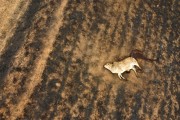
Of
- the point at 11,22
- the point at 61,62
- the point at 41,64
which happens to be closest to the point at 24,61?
the point at 41,64

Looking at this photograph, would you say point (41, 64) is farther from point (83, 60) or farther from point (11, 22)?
point (11, 22)

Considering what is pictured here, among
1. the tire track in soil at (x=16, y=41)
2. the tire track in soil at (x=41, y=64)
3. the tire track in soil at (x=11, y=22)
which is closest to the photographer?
the tire track in soil at (x=41, y=64)

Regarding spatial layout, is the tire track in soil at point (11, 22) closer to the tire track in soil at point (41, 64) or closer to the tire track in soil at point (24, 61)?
the tire track in soil at point (24, 61)

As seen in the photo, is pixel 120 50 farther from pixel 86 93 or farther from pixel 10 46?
pixel 10 46

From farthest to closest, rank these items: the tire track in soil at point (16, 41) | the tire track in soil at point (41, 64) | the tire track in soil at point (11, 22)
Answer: the tire track in soil at point (11, 22), the tire track in soil at point (16, 41), the tire track in soil at point (41, 64)

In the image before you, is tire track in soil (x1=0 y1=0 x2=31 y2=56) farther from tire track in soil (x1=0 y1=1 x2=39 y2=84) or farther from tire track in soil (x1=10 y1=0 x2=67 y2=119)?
tire track in soil (x1=10 y1=0 x2=67 y2=119)

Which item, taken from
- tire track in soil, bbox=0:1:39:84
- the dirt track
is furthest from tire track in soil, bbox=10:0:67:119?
tire track in soil, bbox=0:1:39:84

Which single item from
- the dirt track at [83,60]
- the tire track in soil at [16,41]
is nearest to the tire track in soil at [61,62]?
the dirt track at [83,60]
